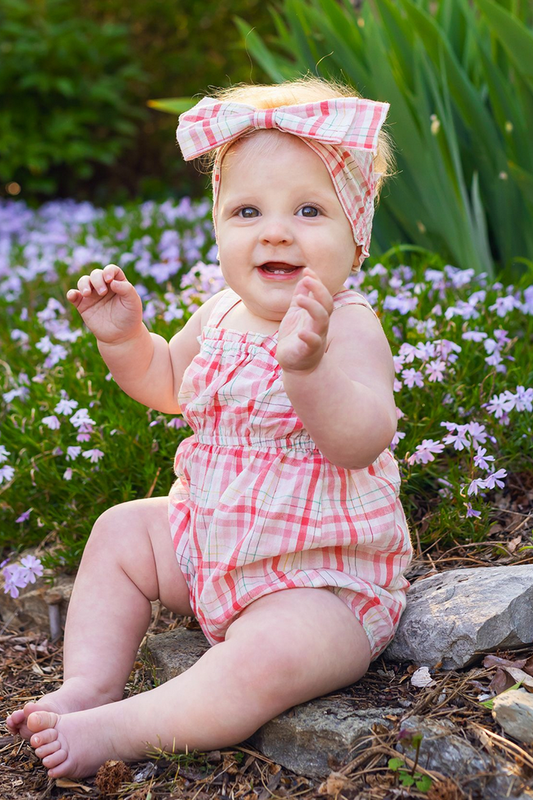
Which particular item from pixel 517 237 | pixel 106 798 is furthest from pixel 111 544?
pixel 517 237

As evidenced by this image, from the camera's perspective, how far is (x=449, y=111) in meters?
3.27

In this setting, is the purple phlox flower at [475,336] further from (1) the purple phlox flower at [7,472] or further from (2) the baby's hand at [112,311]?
(1) the purple phlox flower at [7,472]

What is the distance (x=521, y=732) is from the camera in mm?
1535

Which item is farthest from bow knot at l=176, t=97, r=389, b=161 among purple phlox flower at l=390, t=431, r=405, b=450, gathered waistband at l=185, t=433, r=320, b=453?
purple phlox flower at l=390, t=431, r=405, b=450

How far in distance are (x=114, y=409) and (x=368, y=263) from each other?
4.86ft

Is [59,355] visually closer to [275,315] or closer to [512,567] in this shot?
[275,315]

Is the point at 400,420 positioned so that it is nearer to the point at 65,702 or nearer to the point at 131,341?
the point at 131,341

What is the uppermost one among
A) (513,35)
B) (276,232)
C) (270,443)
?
(513,35)

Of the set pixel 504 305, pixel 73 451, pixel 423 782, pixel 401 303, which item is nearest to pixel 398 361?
pixel 401 303

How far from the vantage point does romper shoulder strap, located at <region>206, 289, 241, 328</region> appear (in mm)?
2016

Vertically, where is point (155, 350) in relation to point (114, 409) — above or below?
above

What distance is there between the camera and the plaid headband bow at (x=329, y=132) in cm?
173

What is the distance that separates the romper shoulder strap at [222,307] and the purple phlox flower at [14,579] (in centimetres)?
85

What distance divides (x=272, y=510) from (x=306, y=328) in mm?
454
